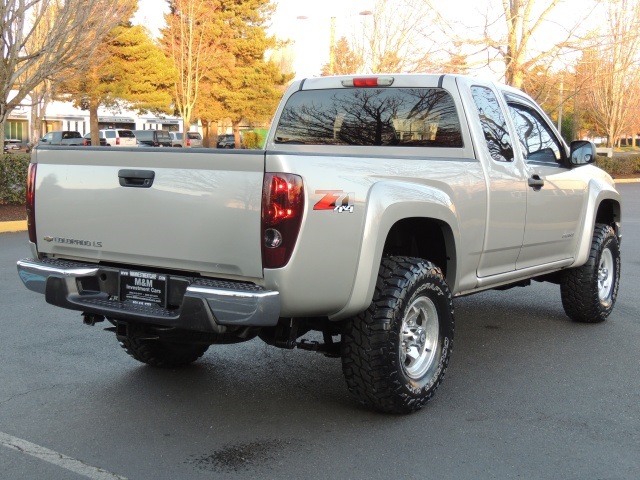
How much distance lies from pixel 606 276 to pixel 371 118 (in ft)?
9.86

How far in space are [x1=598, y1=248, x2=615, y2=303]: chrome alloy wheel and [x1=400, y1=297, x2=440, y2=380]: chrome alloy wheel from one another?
9.82 feet

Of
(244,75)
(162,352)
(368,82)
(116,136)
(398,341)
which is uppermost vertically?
(244,75)

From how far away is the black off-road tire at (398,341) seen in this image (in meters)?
4.41

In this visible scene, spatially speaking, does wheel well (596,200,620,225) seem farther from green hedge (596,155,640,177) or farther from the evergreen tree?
the evergreen tree

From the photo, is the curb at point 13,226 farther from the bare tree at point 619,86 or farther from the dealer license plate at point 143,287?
the bare tree at point 619,86

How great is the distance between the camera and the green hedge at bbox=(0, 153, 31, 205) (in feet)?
53.4

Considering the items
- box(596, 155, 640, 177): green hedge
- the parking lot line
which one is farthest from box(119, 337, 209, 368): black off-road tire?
box(596, 155, 640, 177): green hedge

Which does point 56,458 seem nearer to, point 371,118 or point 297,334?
point 297,334

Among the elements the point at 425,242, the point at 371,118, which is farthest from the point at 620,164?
the point at 425,242

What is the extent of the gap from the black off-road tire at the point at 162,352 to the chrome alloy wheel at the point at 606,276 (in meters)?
3.75

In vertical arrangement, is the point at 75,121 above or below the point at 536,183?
above

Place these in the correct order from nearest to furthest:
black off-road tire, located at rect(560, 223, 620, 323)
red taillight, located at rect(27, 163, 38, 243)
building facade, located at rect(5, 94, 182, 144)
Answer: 1. red taillight, located at rect(27, 163, 38, 243)
2. black off-road tire, located at rect(560, 223, 620, 323)
3. building facade, located at rect(5, 94, 182, 144)

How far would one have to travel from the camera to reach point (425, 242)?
17.1 ft

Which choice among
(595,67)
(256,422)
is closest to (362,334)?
(256,422)
